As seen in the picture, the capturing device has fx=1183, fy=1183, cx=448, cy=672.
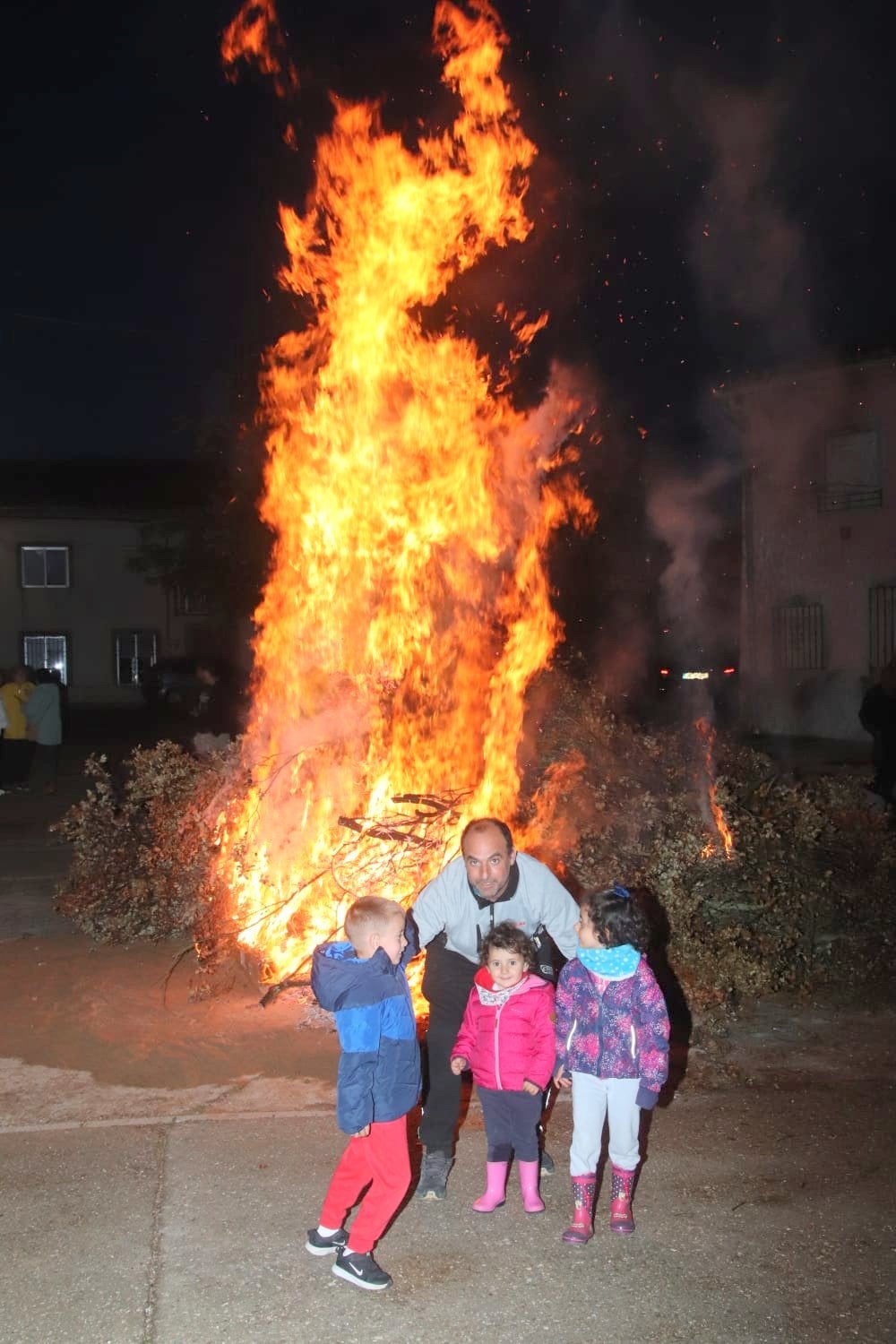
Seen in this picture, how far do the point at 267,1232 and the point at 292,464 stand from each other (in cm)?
500

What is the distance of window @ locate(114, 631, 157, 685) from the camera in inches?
1654

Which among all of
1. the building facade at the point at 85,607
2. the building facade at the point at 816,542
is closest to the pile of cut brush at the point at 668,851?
the building facade at the point at 816,542

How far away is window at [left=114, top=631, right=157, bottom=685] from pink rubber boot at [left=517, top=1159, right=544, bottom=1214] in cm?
3922

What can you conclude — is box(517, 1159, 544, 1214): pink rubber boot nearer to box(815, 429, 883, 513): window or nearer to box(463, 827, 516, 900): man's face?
box(463, 827, 516, 900): man's face

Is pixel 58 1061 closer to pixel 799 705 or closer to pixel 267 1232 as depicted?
pixel 267 1232

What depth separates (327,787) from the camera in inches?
285

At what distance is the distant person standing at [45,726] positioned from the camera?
15.6 m

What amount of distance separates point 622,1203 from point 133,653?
39872mm

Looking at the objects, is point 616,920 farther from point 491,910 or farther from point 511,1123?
point 511,1123

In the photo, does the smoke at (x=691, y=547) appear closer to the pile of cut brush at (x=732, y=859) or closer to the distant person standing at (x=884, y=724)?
the distant person standing at (x=884, y=724)

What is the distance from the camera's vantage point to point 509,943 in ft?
13.7

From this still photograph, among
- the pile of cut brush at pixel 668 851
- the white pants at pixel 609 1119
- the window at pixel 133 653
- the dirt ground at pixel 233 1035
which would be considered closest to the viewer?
the white pants at pixel 609 1119

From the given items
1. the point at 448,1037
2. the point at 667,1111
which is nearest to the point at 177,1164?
the point at 448,1037

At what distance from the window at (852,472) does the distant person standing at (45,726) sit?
15.5 meters
